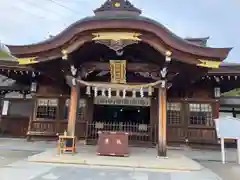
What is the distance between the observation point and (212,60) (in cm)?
745

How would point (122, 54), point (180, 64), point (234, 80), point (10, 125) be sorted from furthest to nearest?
point (10, 125) < point (234, 80) < point (122, 54) < point (180, 64)

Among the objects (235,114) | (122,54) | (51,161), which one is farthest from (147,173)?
(235,114)

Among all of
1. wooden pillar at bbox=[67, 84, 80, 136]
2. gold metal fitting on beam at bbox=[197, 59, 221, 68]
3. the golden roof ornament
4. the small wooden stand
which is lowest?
the small wooden stand

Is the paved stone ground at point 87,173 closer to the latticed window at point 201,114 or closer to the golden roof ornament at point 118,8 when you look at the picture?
the latticed window at point 201,114

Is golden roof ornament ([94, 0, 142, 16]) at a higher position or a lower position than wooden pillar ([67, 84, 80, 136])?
higher

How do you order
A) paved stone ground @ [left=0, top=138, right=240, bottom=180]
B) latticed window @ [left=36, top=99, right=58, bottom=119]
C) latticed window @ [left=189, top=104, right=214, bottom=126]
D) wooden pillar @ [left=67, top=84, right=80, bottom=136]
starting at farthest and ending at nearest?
latticed window @ [left=36, top=99, right=58, bottom=119] → latticed window @ [left=189, top=104, right=214, bottom=126] → wooden pillar @ [left=67, top=84, right=80, bottom=136] → paved stone ground @ [left=0, top=138, right=240, bottom=180]

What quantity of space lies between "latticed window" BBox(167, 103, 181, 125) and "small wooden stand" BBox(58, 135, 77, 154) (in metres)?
5.20

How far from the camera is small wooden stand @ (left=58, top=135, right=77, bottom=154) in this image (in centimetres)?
745

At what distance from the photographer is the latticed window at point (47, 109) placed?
11.9 meters

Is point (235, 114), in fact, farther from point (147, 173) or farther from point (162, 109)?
point (147, 173)

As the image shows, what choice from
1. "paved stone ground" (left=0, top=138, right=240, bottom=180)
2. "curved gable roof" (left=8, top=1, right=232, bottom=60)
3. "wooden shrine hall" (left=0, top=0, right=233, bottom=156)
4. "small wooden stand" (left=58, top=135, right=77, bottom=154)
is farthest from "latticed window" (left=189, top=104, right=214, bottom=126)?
"small wooden stand" (left=58, top=135, right=77, bottom=154)

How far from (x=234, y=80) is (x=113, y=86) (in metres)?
5.69

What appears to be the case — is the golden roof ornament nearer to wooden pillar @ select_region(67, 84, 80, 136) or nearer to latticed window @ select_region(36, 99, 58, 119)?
wooden pillar @ select_region(67, 84, 80, 136)

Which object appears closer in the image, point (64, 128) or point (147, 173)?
point (147, 173)
